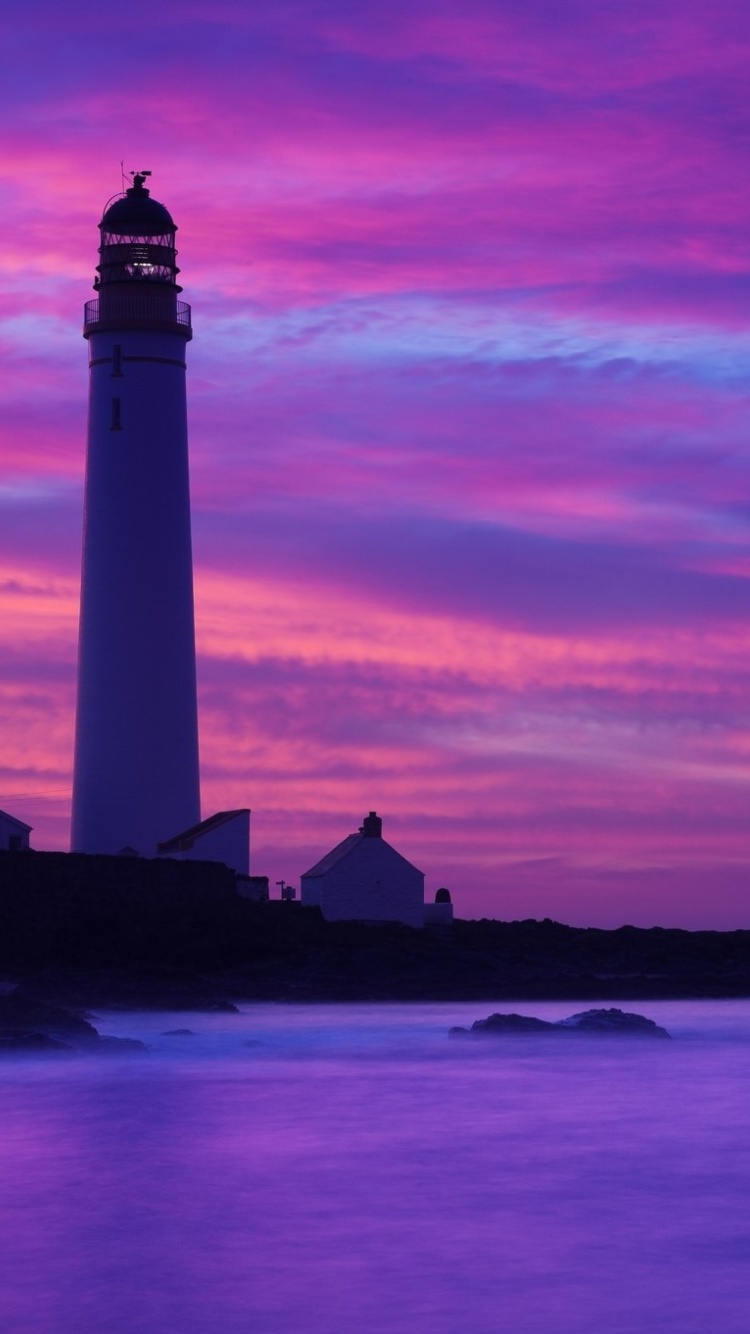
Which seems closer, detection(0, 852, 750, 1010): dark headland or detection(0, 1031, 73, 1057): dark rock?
detection(0, 1031, 73, 1057): dark rock

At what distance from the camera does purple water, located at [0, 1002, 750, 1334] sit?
894 centimetres

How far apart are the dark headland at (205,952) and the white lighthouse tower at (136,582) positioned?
55.1 inches

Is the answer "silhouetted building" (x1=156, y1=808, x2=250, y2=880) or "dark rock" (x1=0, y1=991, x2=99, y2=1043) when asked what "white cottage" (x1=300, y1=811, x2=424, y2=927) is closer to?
"silhouetted building" (x1=156, y1=808, x2=250, y2=880)

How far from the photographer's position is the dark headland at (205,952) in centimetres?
2484

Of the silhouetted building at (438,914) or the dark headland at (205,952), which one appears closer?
the dark headland at (205,952)

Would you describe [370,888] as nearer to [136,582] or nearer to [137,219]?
[136,582]

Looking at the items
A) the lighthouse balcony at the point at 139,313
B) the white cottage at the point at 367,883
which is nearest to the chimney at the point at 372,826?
the white cottage at the point at 367,883

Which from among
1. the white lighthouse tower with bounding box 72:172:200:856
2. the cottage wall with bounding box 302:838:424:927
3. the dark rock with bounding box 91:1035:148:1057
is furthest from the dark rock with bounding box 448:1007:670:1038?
the cottage wall with bounding box 302:838:424:927

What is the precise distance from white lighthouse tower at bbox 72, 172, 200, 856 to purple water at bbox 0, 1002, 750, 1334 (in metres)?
7.25

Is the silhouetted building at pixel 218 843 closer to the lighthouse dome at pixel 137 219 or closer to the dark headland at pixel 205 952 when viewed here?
the dark headland at pixel 205 952

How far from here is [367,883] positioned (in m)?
30.6

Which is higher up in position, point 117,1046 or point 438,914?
point 438,914

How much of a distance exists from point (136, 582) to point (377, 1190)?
16.5 m

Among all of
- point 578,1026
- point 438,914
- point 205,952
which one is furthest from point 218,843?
point 578,1026
